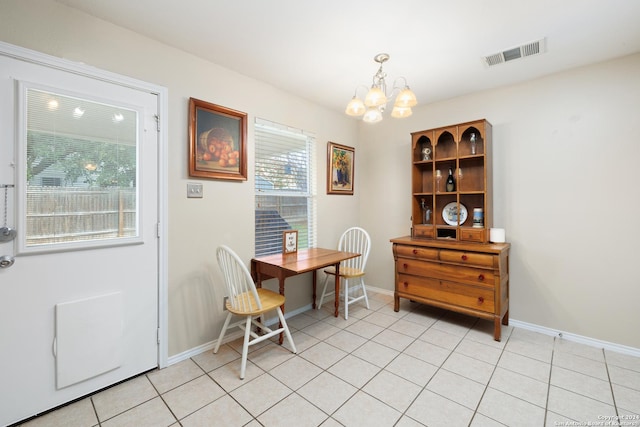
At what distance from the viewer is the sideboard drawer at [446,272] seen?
2.59 metres

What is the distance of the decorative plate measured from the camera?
3150mm

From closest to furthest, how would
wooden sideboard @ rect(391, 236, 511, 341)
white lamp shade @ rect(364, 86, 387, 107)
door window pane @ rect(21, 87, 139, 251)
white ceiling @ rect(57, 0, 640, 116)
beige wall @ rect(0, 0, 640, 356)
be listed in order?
door window pane @ rect(21, 87, 139, 251), white ceiling @ rect(57, 0, 640, 116), white lamp shade @ rect(364, 86, 387, 107), beige wall @ rect(0, 0, 640, 356), wooden sideboard @ rect(391, 236, 511, 341)

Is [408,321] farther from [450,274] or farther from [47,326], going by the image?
[47,326]

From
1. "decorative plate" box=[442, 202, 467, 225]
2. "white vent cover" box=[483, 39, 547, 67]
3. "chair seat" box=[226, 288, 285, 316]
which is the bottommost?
"chair seat" box=[226, 288, 285, 316]

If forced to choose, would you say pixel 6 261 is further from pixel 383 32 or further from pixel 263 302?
pixel 383 32

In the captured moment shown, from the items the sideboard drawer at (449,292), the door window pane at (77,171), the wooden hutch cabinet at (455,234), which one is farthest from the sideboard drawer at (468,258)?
the door window pane at (77,171)

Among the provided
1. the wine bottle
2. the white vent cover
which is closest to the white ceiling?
the white vent cover

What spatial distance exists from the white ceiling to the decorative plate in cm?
135

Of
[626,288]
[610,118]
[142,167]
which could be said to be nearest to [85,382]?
[142,167]

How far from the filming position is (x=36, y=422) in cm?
161

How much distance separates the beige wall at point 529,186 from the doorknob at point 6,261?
2.78 feet

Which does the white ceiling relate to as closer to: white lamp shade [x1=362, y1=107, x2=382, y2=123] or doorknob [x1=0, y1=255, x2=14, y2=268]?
white lamp shade [x1=362, y1=107, x2=382, y2=123]

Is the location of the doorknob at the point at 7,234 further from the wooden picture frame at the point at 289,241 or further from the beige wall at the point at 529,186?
the wooden picture frame at the point at 289,241

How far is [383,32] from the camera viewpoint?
2025 mm
